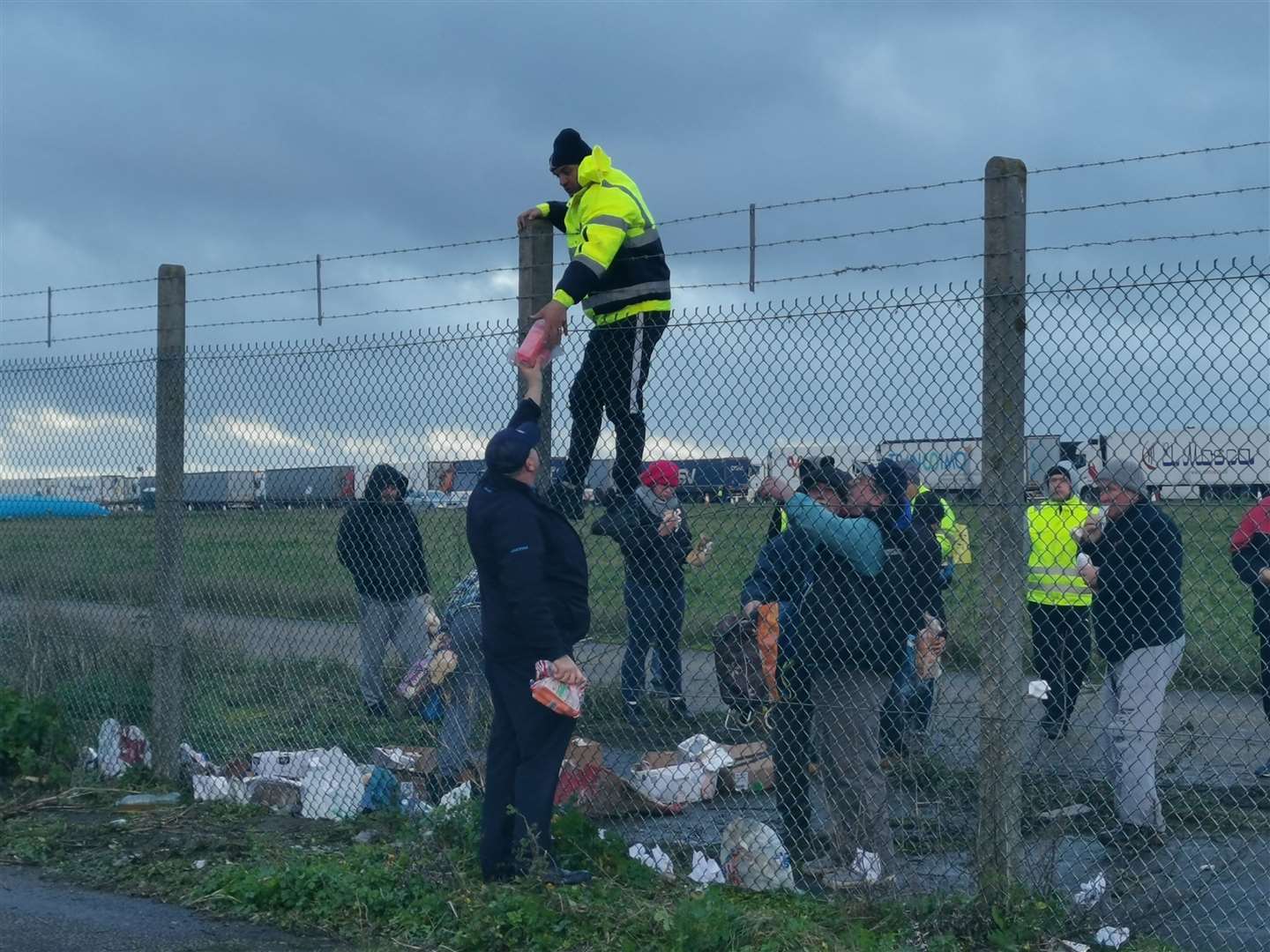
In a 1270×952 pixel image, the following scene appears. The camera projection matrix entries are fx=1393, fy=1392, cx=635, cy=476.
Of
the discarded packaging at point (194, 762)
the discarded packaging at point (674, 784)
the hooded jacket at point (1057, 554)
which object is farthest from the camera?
the discarded packaging at point (194, 762)

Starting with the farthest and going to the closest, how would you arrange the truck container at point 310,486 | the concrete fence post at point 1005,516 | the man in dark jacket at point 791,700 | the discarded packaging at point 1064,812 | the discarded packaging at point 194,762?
the discarded packaging at point 194,762
the truck container at point 310,486
the man in dark jacket at point 791,700
the discarded packaging at point 1064,812
the concrete fence post at point 1005,516

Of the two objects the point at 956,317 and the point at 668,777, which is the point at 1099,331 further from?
the point at 668,777

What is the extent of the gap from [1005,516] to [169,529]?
4658 mm

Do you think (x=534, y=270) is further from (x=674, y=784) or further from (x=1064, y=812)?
(x=1064, y=812)

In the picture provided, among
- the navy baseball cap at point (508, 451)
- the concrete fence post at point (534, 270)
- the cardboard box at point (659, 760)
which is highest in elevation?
the concrete fence post at point (534, 270)

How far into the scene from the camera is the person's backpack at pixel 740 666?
239 inches

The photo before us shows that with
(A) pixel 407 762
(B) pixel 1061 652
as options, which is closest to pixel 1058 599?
(B) pixel 1061 652

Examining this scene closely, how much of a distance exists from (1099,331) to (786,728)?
220 cm

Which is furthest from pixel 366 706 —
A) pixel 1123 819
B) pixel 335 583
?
pixel 1123 819

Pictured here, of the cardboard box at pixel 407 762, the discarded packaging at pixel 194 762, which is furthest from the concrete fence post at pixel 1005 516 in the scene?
the discarded packaging at pixel 194 762

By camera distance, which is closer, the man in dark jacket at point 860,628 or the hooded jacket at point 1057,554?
the man in dark jacket at point 860,628

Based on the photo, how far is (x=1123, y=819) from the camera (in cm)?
574

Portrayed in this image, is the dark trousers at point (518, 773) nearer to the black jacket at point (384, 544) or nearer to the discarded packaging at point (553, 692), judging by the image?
the discarded packaging at point (553, 692)

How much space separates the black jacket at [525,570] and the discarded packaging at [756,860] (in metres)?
1.05
